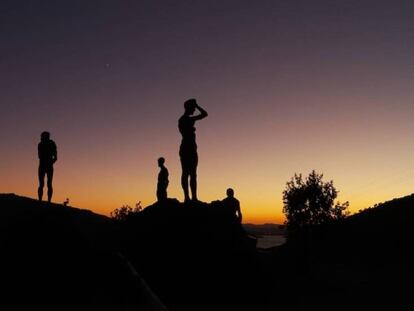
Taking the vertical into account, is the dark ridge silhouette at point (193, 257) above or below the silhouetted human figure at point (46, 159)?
below

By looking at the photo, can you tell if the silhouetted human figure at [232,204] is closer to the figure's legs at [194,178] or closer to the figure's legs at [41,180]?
the figure's legs at [194,178]

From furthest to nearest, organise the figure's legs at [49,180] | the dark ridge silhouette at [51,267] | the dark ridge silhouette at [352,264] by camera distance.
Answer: the dark ridge silhouette at [352,264] < the figure's legs at [49,180] < the dark ridge silhouette at [51,267]

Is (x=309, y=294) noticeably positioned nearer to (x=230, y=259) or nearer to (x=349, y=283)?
(x=349, y=283)

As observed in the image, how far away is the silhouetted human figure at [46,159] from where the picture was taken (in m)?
16.0

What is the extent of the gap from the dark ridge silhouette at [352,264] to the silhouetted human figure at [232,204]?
14815mm

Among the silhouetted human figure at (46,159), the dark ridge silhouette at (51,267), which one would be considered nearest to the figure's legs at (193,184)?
the dark ridge silhouette at (51,267)

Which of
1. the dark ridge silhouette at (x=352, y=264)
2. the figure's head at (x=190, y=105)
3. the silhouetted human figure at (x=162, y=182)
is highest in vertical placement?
the figure's head at (x=190, y=105)

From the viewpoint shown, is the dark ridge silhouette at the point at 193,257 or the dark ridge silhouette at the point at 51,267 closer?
the dark ridge silhouette at the point at 51,267

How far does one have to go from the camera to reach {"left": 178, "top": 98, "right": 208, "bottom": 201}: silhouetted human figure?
13.5 meters

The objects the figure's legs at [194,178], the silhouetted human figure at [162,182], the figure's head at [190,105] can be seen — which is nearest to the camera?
Answer: the figure's head at [190,105]

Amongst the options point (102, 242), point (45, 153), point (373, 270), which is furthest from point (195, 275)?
point (373, 270)

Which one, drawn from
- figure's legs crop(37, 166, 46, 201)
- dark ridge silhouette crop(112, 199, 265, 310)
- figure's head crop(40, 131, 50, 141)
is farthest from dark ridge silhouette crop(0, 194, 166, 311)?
figure's head crop(40, 131, 50, 141)

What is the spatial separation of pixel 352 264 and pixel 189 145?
33556mm

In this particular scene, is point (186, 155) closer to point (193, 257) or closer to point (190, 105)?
point (190, 105)
